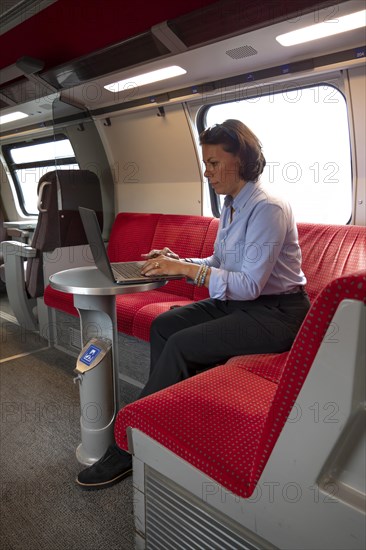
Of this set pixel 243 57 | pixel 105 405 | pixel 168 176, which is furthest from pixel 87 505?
pixel 168 176

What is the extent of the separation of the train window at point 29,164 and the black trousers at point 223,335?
4.52 metres

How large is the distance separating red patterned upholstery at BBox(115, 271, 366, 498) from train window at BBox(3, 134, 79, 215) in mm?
5120

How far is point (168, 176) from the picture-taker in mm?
4184

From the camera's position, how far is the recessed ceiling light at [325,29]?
210cm

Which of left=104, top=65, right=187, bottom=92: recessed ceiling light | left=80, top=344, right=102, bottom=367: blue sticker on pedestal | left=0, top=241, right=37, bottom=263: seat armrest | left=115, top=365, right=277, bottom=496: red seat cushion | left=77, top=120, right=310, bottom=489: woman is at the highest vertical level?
left=104, top=65, right=187, bottom=92: recessed ceiling light

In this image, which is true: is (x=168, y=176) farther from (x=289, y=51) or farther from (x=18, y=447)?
(x=18, y=447)

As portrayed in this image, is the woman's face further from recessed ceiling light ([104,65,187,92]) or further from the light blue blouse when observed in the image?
recessed ceiling light ([104,65,187,92])

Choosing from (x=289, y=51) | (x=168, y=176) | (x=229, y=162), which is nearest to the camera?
(x=229, y=162)

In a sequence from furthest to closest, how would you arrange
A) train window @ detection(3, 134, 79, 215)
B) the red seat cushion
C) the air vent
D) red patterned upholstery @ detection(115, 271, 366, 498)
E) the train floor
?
train window @ detection(3, 134, 79, 215)
the air vent
the train floor
the red seat cushion
red patterned upholstery @ detection(115, 271, 366, 498)

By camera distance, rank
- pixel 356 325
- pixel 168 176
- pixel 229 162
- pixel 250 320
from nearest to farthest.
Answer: pixel 356 325 → pixel 250 320 → pixel 229 162 → pixel 168 176

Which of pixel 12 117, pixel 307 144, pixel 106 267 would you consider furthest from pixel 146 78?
pixel 12 117

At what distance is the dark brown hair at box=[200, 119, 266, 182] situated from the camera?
7.17ft

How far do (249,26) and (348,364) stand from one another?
2.05m

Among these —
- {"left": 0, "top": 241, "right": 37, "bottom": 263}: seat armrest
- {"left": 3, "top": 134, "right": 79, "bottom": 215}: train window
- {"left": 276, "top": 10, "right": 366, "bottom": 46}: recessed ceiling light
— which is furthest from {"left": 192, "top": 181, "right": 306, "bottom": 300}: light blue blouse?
{"left": 3, "top": 134, "right": 79, "bottom": 215}: train window
